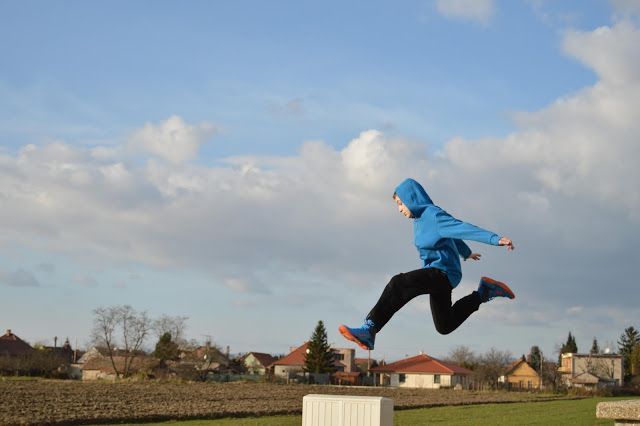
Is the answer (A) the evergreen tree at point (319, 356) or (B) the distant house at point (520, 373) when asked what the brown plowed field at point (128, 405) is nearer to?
(A) the evergreen tree at point (319, 356)

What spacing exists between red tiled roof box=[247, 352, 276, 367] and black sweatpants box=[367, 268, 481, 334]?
13125 centimetres

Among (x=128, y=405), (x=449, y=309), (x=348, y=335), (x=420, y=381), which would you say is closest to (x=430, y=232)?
(x=449, y=309)

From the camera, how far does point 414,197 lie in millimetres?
8266

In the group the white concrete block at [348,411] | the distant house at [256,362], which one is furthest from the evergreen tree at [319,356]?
the white concrete block at [348,411]

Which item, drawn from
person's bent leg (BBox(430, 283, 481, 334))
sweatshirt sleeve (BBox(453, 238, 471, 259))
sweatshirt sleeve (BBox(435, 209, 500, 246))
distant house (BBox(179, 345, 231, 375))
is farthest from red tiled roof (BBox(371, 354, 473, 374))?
sweatshirt sleeve (BBox(435, 209, 500, 246))

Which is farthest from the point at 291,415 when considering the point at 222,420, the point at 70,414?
the point at 70,414

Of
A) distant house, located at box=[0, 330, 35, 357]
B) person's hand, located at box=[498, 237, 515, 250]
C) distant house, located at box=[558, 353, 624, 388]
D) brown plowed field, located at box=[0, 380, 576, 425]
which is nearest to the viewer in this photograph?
person's hand, located at box=[498, 237, 515, 250]

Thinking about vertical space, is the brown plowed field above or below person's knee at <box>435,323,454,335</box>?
below

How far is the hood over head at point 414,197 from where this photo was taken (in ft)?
27.0

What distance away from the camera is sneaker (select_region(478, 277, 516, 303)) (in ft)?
29.1

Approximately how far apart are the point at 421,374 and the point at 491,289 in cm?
10194

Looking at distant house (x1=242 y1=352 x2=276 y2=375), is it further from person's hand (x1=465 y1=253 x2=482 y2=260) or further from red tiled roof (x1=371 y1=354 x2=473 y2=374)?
person's hand (x1=465 y1=253 x2=482 y2=260)

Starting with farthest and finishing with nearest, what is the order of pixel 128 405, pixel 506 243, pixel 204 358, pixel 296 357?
pixel 296 357 < pixel 204 358 < pixel 128 405 < pixel 506 243

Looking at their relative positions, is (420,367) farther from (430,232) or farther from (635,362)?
(430,232)
